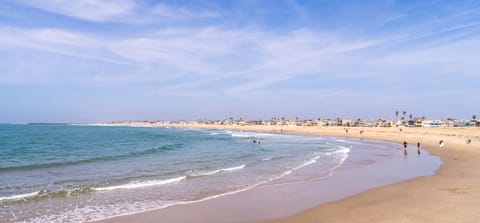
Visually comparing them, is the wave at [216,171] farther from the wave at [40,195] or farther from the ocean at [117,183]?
the wave at [40,195]

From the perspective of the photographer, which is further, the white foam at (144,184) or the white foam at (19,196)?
the white foam at (144,184)

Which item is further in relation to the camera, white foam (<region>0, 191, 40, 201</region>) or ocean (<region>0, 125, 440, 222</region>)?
white foam (<region>0, 191, 40, 201</region>)

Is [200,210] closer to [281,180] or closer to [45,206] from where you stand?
[45,206]

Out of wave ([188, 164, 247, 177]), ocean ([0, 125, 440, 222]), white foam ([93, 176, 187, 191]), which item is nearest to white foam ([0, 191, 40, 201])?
ocean ([0, 125, 440, 222])

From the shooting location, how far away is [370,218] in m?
10.3

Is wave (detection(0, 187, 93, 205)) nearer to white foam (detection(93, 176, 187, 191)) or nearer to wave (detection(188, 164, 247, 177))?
white foam (detection(93, 176, 187, 191))

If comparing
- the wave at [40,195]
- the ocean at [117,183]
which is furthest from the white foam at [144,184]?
the wave at [40,195]

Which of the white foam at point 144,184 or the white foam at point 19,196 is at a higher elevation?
the white foam at point 19,196

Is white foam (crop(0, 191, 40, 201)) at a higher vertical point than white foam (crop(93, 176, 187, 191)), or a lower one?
higher

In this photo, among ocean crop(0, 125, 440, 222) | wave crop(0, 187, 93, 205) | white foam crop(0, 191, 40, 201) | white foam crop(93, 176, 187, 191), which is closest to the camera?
ocean crop(0, 125, 440, 222)

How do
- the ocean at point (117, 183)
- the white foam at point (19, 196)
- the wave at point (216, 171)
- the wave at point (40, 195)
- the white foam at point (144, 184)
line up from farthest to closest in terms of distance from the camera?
the wave at point (216, 171) < the white foam at point (144, 184) < the white foam at point (19, 196) < the wave at point (40, 195) < the ocean at point (117, 183)

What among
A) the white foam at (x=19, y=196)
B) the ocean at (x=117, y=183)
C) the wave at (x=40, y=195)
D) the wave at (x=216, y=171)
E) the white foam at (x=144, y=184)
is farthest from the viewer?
the wave at (x=216, y=171)

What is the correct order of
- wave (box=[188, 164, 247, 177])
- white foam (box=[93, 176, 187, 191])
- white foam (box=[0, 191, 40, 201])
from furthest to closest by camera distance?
wave (box=[188, 164, 247, 177]), white foam (box=[93, 176, 187, 191]), white foam (box=[0, 191, 40, 201])

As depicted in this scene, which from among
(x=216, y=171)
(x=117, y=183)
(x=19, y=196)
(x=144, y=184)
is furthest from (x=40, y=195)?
A: (x=216, y=171)
